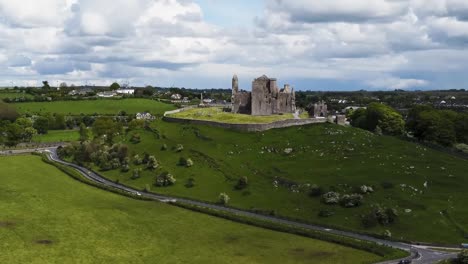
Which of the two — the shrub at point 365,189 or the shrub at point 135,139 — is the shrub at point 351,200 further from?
the shrub at point 135,139

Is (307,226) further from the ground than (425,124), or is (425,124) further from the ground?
(425,124)

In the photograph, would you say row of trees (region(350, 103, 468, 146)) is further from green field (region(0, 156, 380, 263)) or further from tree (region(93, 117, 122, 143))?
tree (region(93, 117, 122, 143))

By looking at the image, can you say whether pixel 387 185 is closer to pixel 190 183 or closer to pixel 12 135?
pixel 190 183

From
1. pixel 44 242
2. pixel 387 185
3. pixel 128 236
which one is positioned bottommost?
pixel 128 236

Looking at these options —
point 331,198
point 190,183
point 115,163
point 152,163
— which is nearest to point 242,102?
point 152,163

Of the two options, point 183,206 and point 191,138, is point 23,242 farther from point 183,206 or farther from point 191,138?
point 191,138

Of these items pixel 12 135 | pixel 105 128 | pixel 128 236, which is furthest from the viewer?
pixel 12 135

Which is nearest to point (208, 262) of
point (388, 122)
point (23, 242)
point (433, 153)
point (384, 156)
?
point (23, 242)
